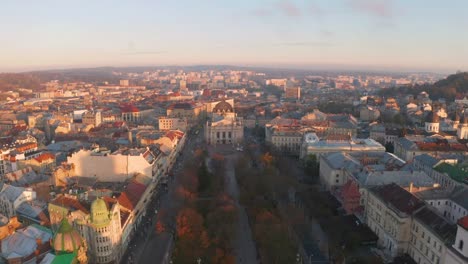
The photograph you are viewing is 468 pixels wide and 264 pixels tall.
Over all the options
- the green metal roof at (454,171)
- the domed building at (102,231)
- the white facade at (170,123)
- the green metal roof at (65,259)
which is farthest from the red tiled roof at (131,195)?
the white facade at (170,123)

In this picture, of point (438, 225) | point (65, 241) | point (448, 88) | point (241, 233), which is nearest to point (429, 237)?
point (438, 225)

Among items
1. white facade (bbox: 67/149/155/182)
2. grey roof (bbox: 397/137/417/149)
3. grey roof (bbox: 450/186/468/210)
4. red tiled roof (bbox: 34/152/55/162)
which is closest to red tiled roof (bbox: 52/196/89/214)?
white facade (bbox: 67/149/155/182)

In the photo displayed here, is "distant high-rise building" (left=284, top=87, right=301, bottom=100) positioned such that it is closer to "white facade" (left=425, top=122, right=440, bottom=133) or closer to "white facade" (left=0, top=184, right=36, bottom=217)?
"white facade" (left=425, top=122, right=440, bottom=133)

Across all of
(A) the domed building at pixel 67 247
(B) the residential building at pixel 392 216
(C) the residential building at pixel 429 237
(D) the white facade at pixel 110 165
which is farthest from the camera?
(D) the white facade at pixel 110 165

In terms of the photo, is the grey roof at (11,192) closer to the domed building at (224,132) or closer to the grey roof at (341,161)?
the grey roof at (341,161)

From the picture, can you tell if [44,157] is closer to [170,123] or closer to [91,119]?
[91,119]

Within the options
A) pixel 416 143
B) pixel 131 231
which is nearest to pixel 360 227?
pixel 131 231
